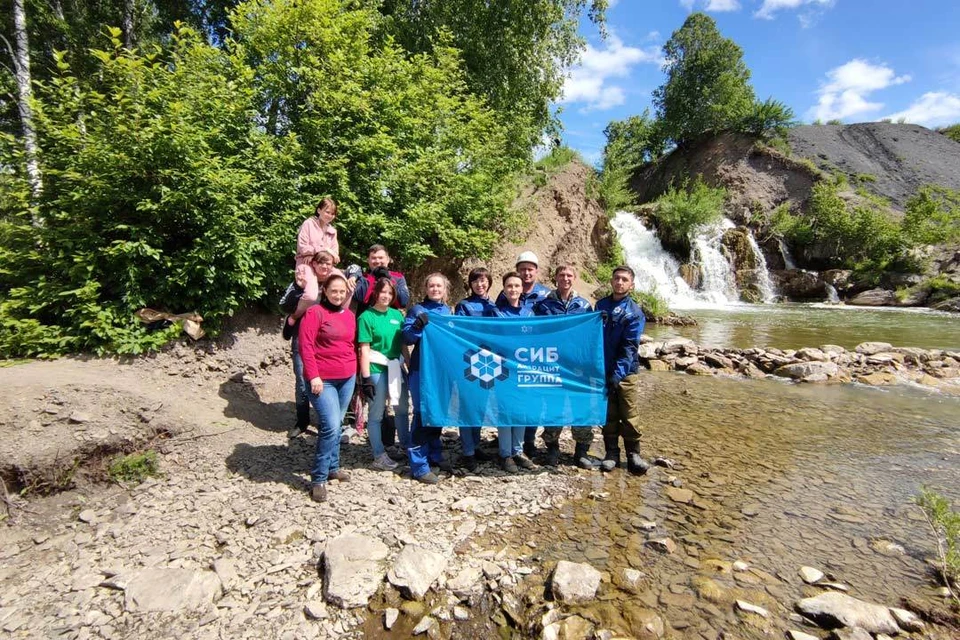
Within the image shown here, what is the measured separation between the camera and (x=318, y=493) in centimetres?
386

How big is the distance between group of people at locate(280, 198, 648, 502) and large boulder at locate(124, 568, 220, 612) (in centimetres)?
115

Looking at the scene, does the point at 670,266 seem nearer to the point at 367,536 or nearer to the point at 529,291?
the point at 529,291

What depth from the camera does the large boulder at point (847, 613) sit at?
2.53 m

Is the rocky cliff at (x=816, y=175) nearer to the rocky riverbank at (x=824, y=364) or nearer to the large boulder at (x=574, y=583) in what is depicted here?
the rocky riverbank at (x=824, y=364)

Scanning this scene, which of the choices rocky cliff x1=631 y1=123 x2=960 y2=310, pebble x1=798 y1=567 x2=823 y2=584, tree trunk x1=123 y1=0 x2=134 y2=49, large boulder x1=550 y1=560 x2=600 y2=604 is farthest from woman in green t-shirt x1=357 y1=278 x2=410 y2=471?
rocky cliff x1=631 y1=123 x2=960 y2=310

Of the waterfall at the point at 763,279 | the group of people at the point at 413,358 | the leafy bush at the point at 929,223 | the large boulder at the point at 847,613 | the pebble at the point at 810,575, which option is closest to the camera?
the large boulder at the point at 847,613

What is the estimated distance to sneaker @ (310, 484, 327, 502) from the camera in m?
3.84

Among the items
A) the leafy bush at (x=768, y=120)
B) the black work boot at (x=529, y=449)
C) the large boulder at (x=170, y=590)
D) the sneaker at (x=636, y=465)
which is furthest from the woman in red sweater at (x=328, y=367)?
the leafy bush at (x=768, y=120)

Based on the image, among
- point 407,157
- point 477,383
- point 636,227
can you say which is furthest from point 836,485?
point 636,227

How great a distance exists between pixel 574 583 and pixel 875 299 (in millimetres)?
29551

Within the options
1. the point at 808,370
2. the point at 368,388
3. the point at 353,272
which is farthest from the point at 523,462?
the point at 808,370

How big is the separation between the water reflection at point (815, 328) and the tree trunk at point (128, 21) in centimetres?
1895

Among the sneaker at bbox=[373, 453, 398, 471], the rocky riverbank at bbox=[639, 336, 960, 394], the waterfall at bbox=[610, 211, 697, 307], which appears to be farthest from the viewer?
the waterfall at bbox=[610, 211, 697, 307]

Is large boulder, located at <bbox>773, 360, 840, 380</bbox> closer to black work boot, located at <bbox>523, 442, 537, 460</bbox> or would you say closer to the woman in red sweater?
black work boot, located at <bbox>523, 442, 537, 460</bbox>
